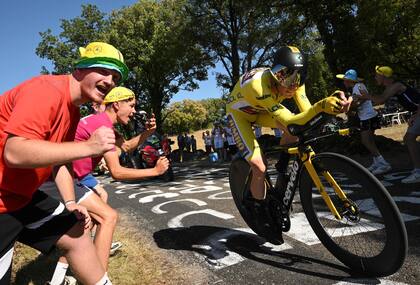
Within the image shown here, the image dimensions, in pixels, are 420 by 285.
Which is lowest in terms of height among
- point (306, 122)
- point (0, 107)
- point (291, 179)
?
point (291, 179)

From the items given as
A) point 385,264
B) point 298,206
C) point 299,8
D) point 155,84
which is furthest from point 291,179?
point 155,84

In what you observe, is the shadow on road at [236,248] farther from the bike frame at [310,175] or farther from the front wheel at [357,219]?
the bike frame at [310,175]

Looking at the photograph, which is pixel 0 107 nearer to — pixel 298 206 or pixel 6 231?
pixel 6 231

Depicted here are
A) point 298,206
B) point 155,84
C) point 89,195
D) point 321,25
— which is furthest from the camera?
point 155,84

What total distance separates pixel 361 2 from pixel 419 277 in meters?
14.3

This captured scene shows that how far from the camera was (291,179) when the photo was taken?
3939 millimetres

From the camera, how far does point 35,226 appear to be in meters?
2.43

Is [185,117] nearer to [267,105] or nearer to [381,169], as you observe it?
[381,169]

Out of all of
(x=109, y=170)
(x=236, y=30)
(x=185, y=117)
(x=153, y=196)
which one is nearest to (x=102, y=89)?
(x=109, y=170)

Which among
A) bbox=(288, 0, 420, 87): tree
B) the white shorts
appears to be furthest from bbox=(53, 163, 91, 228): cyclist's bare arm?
bbox=(288, 0, 420, 87): tree

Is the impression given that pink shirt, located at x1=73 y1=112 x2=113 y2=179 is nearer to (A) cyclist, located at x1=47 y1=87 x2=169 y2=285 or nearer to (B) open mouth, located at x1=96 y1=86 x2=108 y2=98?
(A) cyclist, located at x1=47 y1=87 x2=169 y2=285

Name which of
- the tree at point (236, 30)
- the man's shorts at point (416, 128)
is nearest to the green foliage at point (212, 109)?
the tree at point (236, 30)

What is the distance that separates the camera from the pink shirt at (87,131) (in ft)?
12.7

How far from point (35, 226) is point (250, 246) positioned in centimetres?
264
